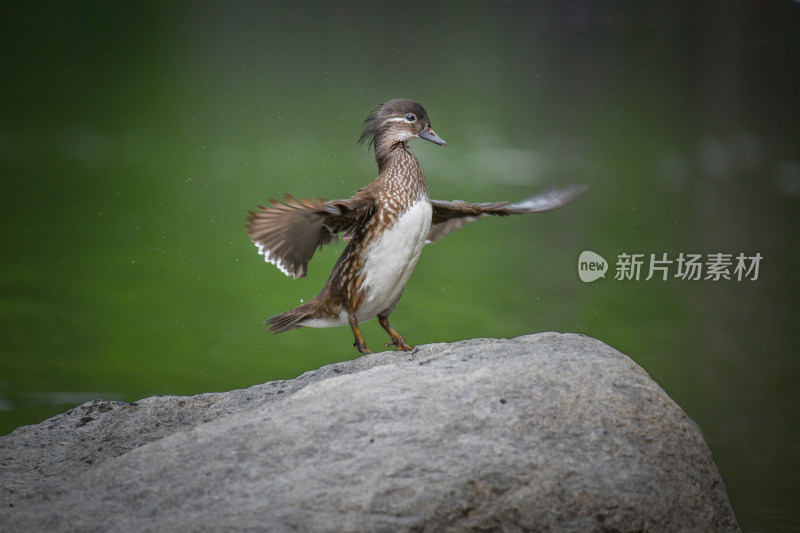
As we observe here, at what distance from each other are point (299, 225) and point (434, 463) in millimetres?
1118

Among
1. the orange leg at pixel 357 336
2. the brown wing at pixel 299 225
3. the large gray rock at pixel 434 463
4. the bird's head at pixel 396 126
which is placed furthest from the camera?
the bird's head at pixel 396 126

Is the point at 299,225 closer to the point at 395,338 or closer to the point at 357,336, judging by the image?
the point at 357,336

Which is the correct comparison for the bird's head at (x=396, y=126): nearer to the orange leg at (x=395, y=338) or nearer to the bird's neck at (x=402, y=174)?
the bird's neck at (x=402, y=174)

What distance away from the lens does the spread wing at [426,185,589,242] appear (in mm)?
3215

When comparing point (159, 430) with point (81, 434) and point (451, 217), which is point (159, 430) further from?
point (451, 217)

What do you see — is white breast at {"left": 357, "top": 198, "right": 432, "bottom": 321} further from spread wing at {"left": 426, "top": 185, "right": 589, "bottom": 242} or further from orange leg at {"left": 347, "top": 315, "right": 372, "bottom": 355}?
spread wing at {"left": 426, "top": 185, "right": 589, "bottom": 242}

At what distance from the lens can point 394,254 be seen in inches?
116

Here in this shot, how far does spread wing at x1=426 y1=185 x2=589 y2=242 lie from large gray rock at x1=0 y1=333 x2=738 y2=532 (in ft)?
2.77

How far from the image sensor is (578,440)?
2166mm

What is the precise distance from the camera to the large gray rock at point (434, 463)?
2.00 m

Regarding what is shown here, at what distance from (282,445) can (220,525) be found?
0.28 m

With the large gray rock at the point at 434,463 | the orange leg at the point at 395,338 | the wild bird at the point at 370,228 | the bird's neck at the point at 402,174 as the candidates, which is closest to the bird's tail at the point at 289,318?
the wild bird at the point at 370,228

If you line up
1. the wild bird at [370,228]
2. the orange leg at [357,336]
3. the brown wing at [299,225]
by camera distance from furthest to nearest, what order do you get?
the orange leg at [357,336]
the wild bird at [370,228]
the brown wing at [299,225]

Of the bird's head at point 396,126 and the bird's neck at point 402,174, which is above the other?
the bird's head at point 396,126
